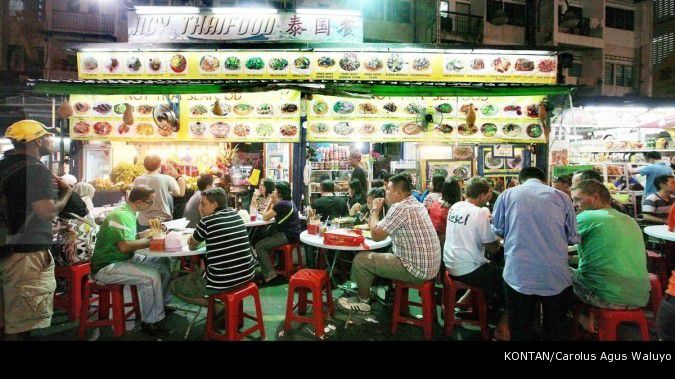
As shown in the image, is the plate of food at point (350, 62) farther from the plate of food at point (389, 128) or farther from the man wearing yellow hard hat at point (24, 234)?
the man wearing yellow hard hat at point (24, 234)

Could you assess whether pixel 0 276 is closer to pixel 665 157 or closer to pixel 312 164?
pixel 312 164

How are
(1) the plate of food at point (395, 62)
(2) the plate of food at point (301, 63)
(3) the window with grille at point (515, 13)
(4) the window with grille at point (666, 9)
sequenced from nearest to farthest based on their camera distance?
(1) the plate of food at point (395, 62) < (2) the plate of food at point (301, 63) < (4) the window with grille at point (666, 9) < (3) the window with grille at point (515, 13)

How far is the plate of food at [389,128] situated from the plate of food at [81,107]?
616cm

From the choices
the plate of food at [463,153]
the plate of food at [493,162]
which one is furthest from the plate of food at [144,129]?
the plate of food at [493,162]

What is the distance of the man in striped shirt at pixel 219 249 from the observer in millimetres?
4078

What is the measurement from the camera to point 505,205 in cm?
381

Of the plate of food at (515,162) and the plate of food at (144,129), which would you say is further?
the plate of food at (515,162)

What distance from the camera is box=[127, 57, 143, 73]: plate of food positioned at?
8305mm

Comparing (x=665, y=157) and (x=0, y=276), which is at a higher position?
(x=665, y=157)

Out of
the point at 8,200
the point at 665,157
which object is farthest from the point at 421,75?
the point at 665,157

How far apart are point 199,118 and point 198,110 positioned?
17 cm

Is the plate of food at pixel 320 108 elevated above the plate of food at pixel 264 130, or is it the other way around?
the plate of food at pixel 320 108

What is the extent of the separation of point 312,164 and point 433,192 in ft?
11.6

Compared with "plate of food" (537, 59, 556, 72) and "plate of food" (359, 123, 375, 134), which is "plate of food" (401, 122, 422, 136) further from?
"plate of food" (537, 59, 556, 72)
